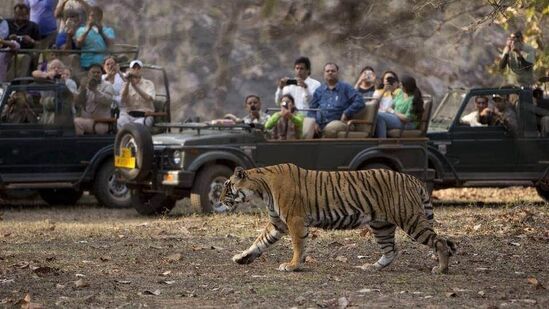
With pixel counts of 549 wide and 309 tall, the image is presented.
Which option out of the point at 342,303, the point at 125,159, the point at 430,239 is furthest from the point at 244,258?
the point at 125,159

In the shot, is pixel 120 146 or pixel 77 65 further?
pixel 77 65

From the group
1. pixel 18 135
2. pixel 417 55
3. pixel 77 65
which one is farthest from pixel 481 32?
pixel 18 135

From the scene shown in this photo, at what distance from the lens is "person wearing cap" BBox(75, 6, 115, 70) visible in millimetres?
20766

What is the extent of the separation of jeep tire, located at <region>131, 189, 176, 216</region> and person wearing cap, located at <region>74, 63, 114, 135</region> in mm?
1598

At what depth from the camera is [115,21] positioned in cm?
2283

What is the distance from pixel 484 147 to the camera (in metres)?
20.1

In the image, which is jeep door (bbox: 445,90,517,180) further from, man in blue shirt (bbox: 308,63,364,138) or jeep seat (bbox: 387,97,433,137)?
man in blue shirt (bbox: 308,63,364,138)

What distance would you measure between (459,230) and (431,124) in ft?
18.3

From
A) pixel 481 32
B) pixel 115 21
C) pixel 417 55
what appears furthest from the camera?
pixel 481 32

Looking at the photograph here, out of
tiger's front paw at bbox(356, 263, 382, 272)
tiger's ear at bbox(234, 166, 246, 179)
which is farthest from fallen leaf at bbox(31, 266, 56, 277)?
tiger's front paw at bbox(356, 263, 382, 272)

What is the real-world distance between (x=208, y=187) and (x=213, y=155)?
0.42 metres

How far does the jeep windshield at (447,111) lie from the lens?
2027 cm

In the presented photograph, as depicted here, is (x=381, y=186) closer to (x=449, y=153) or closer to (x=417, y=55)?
(x=449, y=153)

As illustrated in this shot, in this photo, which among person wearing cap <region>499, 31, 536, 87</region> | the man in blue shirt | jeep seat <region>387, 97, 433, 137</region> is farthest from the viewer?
person wearing cap <region>499, 31, 536, 87</region>
